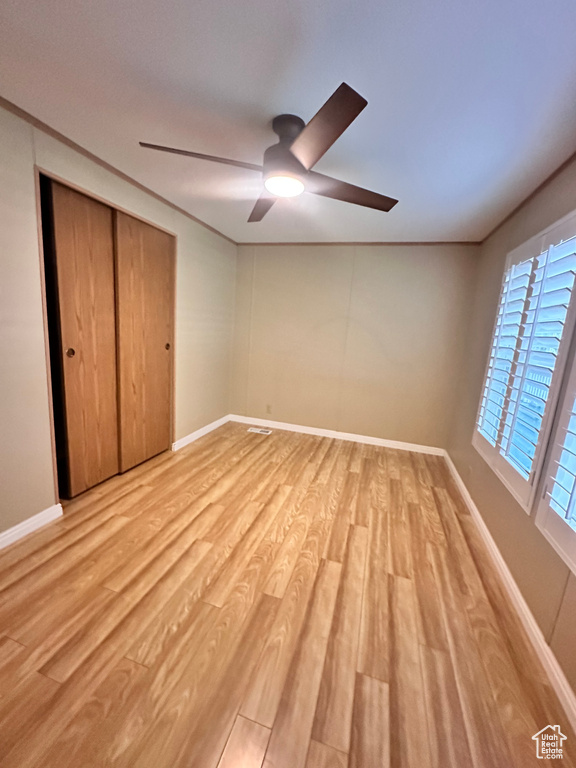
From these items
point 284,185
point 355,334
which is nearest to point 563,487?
point 284,185

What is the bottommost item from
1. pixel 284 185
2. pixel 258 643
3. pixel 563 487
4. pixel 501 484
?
pixel 258 643

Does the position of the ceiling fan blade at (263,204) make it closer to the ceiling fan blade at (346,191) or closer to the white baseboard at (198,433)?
the ceiling fan blade at (346,191)

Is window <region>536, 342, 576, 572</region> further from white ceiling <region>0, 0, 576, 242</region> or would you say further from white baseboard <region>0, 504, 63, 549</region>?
white baseboard <region>0, 504, 63, 549</region>

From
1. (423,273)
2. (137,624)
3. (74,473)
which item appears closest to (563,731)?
(137,624)

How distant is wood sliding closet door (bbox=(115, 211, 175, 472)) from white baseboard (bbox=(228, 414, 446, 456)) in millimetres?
1349

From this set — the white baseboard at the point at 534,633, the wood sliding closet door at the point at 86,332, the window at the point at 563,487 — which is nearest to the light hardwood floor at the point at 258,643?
the white baseboard at the point at 534,633

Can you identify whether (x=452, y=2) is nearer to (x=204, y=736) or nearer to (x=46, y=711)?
(x=204, y=736)

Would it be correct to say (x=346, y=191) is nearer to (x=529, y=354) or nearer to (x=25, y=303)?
(x=529, y=354)

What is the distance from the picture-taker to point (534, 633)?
4.52 feet

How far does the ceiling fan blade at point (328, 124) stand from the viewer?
1.03m

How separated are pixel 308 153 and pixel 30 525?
264cm

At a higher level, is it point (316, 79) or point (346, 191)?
point (316, 79)

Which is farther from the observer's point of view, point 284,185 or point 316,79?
point 284,185

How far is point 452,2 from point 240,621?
8.10ft
